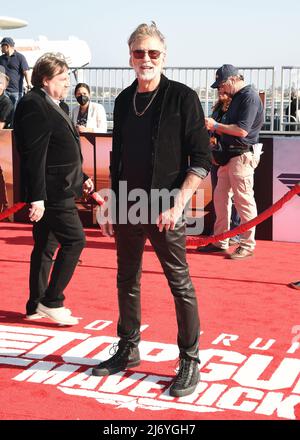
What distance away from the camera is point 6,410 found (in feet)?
12.9

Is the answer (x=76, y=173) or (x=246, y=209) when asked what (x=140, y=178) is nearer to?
(x=76, y=173)

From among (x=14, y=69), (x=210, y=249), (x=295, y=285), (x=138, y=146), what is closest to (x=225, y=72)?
(x=210, y=249)

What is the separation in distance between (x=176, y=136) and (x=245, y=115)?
3926mm

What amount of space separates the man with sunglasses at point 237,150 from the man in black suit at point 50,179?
2750 millimetres

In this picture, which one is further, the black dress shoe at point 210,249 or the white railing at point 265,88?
the white railing at point 265,88

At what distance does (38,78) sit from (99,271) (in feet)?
9.31

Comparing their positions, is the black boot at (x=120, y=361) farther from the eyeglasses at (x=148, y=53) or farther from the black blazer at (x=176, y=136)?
the eyeglasses at (x=148, y=53)

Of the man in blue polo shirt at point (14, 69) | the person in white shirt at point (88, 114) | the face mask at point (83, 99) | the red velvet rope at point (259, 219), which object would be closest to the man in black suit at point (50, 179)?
Result: the red velvet rope at point (259, 219)

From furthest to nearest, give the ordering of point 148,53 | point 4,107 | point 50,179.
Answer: point 4,107 → point 50,179 → point 148,53

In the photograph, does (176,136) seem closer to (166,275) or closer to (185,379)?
(166,275)

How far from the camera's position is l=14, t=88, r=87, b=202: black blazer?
5.11m

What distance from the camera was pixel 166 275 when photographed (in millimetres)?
4191

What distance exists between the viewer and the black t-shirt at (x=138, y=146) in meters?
4.05
